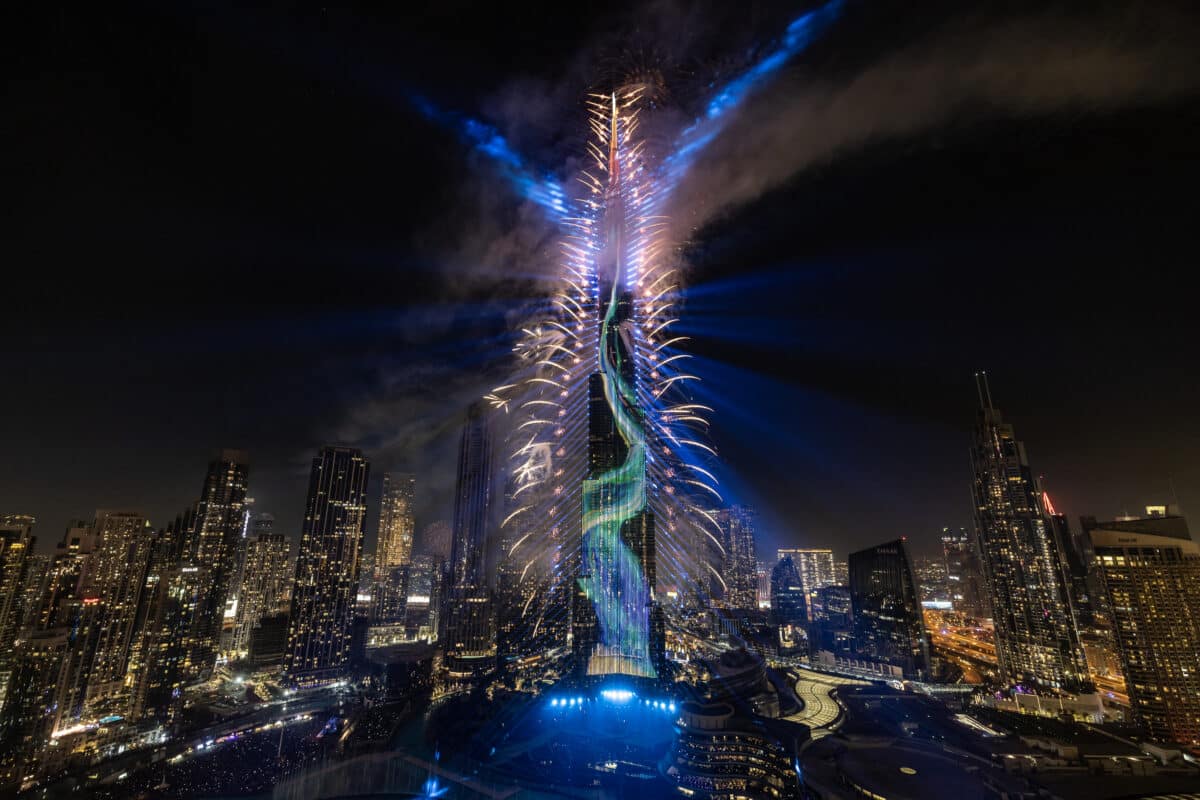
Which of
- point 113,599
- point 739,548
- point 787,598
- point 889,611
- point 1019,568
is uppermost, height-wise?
point 739,548

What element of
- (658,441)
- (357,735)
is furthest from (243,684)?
(658,441)

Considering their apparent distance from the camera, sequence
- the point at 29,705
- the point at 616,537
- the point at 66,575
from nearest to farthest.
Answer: the point at 616,537 < the point at 29,705 < the point at 66,575

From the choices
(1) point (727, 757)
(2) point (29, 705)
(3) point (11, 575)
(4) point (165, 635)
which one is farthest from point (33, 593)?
(1) point (727, 757)

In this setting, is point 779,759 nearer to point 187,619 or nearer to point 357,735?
point 357,735

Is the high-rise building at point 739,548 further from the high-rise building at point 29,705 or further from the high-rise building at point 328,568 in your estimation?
the high-rise building at point 29,705

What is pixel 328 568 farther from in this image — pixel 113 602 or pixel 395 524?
pixel 395 524

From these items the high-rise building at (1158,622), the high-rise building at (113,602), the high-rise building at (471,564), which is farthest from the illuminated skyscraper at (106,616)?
the high-rise building at (1158,622)

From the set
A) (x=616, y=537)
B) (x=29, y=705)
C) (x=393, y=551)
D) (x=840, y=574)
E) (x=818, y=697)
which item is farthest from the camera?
(x=840, y=574)
